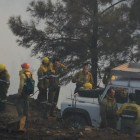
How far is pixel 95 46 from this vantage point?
59.6 feet

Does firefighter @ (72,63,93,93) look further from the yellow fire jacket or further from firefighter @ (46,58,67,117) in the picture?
the yellow fire jacket

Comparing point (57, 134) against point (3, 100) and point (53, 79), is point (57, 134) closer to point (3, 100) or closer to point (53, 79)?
point (53, 79)

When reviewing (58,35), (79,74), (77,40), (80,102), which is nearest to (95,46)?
(77,40)

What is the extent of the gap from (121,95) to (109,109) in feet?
1.64

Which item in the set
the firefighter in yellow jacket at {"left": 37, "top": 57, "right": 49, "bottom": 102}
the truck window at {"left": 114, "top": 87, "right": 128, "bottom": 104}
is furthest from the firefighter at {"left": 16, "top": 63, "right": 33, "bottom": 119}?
the truck window at {"left": 114, "top": 87, "right": 128, "bottom": 104}

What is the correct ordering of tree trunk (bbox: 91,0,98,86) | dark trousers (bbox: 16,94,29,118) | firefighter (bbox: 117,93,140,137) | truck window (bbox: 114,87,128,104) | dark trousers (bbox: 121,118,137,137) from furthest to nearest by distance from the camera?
1. tree trunk (bbox: 91,0,98,86)
2. dark trousers (bbox: 16,94,29,118)
3. truck window (bbox: 114,87,128,104)
4. dark trousers (bbox: 121,118,137,137)
5. firefighter (bbox: 117,93,140,137)

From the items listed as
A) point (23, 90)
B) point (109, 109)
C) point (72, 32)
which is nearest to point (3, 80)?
point (23, 90)

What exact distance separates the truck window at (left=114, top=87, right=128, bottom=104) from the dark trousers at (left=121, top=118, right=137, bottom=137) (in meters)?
0.66

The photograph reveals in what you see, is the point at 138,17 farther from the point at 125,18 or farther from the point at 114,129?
the point at 114,129

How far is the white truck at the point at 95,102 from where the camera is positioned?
26.3ft

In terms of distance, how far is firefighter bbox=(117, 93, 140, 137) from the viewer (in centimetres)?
735

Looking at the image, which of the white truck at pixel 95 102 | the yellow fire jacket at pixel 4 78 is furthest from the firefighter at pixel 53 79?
the white truck at pixel 95 102

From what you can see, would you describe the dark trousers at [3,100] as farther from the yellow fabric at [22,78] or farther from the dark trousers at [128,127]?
the dark trousers at [128,127]

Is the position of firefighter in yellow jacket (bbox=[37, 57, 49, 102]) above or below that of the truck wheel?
above
